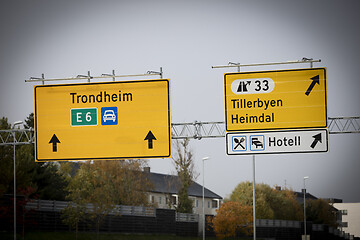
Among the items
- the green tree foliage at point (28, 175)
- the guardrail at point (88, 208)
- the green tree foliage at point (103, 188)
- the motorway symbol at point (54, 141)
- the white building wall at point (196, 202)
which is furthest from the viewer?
the white building wall at point (196, 202)

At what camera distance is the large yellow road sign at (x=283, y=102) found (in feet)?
72.5

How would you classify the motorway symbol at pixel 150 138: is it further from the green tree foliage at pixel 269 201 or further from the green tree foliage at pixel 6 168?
the green tree foliage at pixel 269 201

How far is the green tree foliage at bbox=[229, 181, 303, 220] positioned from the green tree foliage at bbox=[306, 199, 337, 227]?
5.19 metres

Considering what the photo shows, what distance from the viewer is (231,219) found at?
7988 centimetres

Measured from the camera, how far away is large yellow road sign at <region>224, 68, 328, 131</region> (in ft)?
72.5

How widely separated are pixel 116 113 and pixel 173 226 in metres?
57.0

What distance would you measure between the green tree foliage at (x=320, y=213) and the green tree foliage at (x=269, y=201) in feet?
17.0

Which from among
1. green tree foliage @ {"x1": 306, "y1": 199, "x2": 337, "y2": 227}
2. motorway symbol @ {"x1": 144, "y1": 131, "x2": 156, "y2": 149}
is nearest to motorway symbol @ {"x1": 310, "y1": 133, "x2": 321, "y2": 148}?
motorway symbol @ {"x1": 144, "y1": 131, "x2": 156, "y2": 149}

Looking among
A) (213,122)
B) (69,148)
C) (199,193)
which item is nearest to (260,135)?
(69,148)

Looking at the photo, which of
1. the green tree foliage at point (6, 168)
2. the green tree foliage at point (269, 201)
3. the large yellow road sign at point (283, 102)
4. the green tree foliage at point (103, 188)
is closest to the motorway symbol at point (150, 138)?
the large yellow road sign at point (283, 102)

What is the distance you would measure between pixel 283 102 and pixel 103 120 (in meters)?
6.50

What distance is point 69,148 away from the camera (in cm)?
2336

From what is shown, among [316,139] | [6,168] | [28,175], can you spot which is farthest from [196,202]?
[316,139]

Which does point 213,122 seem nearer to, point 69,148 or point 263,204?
point 69,148
